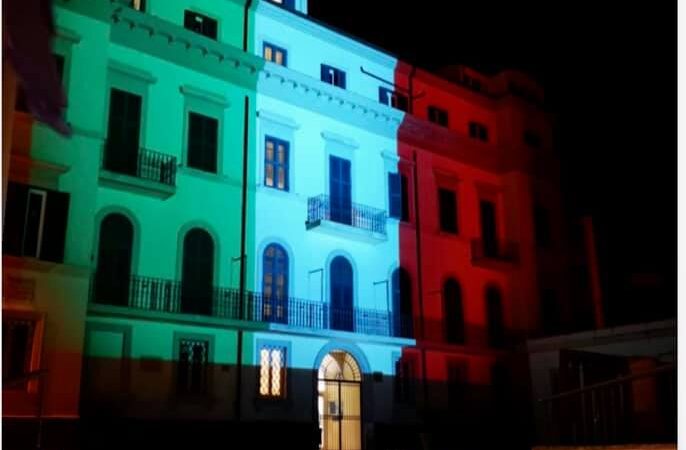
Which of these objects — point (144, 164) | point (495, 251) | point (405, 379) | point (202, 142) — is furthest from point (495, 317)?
point (144, 164)

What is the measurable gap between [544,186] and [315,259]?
4.41 meters

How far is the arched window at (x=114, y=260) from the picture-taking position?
6.97m

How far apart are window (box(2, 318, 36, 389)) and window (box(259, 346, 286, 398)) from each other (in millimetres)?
2400

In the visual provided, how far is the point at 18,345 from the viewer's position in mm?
6141

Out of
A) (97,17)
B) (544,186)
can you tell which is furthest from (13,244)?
(544,186)

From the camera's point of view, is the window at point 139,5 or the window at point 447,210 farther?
the window at point 447,210

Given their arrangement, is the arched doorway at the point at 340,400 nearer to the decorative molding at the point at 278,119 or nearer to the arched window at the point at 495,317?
the arched window at the point at 495,317

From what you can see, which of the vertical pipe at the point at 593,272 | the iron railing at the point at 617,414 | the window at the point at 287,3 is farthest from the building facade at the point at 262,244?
the iron railing at the point at 617,414

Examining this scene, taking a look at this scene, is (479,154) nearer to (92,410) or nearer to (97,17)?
(97,17)

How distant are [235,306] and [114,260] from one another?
130 cm

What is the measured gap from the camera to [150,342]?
7043mm

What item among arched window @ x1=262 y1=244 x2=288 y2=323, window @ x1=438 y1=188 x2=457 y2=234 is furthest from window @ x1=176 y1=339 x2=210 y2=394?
window @ x1=438 y1=188 x2=457 y2=234

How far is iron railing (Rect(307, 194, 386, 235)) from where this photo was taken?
848 cm

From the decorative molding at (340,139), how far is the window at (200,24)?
169 cm
